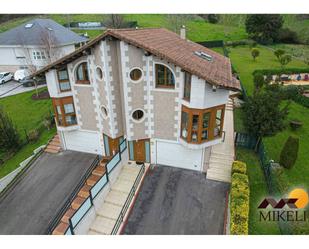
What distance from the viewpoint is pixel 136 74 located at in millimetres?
15438

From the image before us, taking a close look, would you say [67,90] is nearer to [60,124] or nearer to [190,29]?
[60,124]

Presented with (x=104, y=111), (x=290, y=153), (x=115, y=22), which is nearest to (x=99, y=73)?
(x=104, y=111)

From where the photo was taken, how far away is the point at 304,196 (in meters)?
15.3

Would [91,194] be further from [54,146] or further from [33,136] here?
[33,136]

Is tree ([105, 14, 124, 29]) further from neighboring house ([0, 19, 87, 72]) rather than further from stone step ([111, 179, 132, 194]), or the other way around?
stone step ([111, 179, 132, 194])

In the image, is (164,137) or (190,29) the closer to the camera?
(164,137)

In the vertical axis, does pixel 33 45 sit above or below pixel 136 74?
below

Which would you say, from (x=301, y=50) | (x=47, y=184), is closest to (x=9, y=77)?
(x=47, y=184)

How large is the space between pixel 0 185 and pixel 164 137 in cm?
1277

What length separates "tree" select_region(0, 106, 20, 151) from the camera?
66.7ft

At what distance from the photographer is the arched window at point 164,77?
15094mm

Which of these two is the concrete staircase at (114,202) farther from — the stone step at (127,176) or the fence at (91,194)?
the fence at (91,194)

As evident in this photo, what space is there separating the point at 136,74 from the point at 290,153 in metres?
12.4

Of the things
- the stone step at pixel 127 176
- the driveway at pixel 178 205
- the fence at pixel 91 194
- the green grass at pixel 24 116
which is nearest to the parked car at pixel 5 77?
the green grass at pixel 24 116
